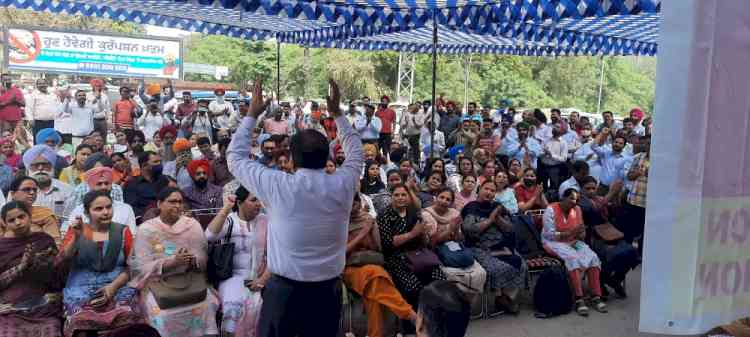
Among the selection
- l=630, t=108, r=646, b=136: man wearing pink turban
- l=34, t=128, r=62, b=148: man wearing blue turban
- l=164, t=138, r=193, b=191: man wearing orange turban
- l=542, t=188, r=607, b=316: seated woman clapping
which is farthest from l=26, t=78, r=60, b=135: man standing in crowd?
l=630, t=108, r=646, b=136: man wearing pink turban

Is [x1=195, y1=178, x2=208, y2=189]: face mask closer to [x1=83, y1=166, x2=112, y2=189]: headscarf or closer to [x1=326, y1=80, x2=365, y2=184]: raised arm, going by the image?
[x1=83, y1=166, x2=112, y2=189]: headscarf

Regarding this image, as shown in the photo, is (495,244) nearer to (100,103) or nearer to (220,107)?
(100,103)

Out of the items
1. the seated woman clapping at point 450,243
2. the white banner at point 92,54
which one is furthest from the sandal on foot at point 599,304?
the white banner at point 92,54

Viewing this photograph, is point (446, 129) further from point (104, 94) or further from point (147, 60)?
point (147, 60)

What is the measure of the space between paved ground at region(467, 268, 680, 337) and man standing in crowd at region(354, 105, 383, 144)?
22.1 ft

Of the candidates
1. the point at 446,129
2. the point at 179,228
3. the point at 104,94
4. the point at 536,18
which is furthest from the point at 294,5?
the point at 446,129

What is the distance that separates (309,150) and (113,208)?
2514 millimetres

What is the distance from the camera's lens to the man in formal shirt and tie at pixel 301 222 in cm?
271

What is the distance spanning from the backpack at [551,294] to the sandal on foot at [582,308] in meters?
0.11

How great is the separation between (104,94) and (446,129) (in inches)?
267

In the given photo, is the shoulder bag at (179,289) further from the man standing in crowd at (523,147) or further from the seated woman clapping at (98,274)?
the man standing in crowd at (523,147)

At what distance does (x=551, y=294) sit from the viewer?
5531 millimetres

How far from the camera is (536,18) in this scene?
573 cm

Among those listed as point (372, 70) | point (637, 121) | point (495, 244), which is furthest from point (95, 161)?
point (372, 70)
